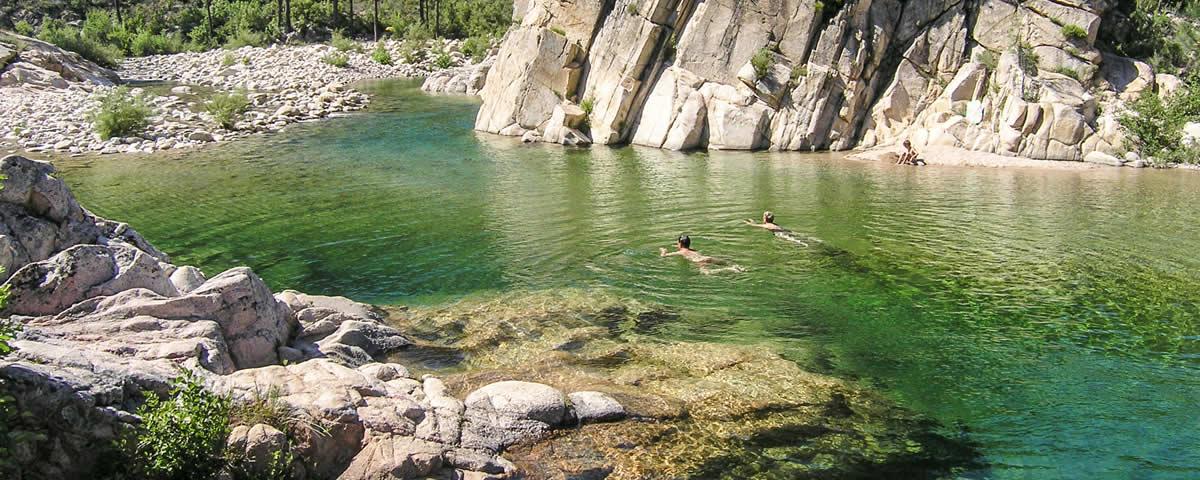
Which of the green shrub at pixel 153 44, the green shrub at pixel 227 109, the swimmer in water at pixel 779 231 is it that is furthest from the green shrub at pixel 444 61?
the swimmer in water at pixel 779 231

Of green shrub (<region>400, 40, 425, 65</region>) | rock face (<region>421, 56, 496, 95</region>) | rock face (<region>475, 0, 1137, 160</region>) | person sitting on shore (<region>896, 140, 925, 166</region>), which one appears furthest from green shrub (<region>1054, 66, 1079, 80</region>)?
green shrub (<region>400, 40, 425, 65</region>)

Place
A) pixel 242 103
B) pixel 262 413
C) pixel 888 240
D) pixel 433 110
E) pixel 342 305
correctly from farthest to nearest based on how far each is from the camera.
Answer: pixel 433 110 < pixel 242 103 < pixel 888 240 < pixel 342 305 < pixel 262 413

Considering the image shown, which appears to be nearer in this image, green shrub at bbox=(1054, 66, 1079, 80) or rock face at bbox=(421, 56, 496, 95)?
green shrub at bbox=(1054, 66, 1079, 80)

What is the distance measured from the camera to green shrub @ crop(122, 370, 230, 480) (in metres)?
9.18

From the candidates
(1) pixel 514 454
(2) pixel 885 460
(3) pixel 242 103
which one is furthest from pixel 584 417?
(3) pixel 242 103

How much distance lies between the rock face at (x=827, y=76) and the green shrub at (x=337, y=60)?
1696 inches

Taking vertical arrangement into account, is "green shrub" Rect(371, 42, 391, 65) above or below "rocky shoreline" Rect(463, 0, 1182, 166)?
above

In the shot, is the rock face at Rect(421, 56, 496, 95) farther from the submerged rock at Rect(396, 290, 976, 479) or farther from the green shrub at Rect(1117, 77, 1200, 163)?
the submerged rock at Rect(396, 290, 976, 479)

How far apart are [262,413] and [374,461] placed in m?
1.51

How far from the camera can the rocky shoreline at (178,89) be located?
1718 inches

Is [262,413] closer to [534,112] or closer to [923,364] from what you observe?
[923,364]

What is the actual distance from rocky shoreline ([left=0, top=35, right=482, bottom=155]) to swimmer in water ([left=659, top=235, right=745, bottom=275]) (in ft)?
104

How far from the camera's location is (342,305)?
55.9ft

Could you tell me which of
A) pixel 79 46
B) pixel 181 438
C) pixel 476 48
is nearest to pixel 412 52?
pixel 476 48
